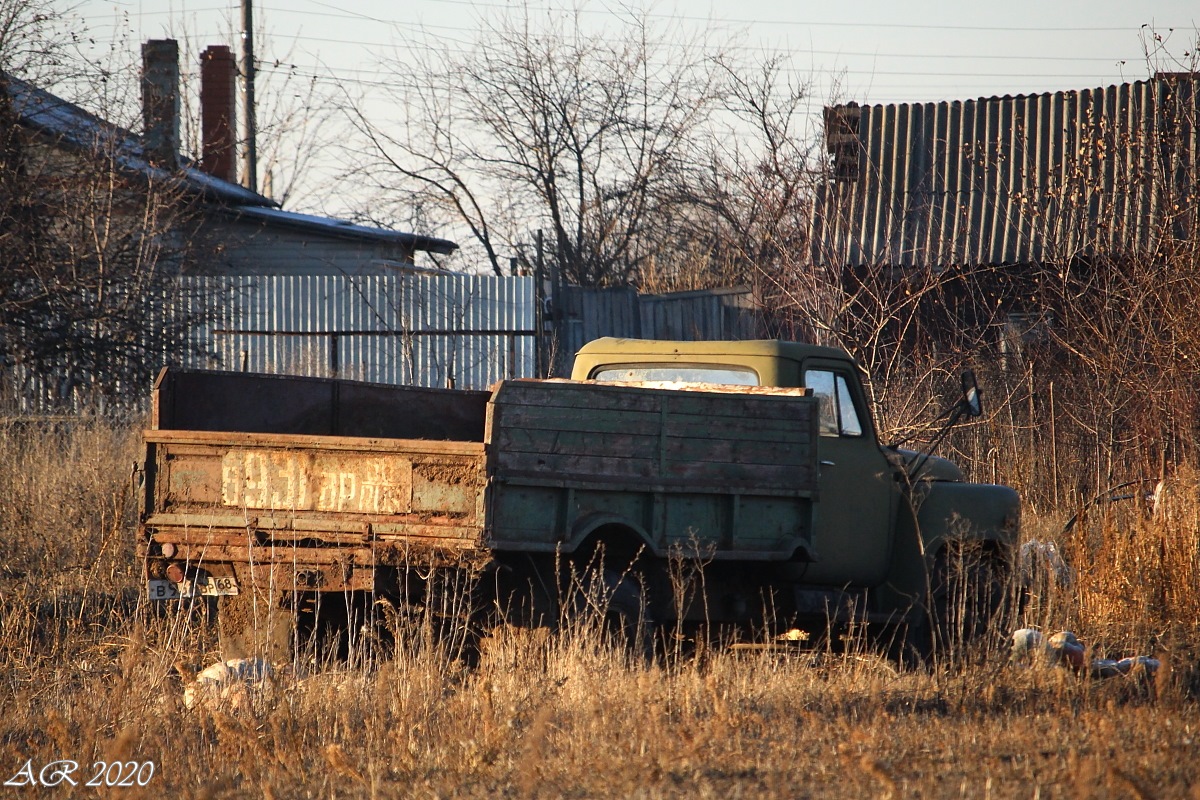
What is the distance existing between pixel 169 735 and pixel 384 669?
87 centimetres

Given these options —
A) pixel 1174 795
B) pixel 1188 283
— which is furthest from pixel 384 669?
pixel 1188 283

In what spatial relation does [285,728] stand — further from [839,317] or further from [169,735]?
[839,317]

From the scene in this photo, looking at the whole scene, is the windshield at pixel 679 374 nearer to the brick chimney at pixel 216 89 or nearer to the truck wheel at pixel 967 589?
the truck wheel at pixel 967 589

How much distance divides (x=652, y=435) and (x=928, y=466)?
2282mm

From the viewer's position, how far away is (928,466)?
7352 mm

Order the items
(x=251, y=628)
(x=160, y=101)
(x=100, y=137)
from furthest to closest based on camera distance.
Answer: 1. (x=160, y=101)
2. (x=100, y=137)
3. (x=251, y=628)

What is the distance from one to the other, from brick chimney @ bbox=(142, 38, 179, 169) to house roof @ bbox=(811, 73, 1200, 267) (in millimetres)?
8926

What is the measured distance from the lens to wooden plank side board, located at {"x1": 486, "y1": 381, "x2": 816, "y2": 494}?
564 centimetres

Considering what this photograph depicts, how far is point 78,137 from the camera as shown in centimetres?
1563

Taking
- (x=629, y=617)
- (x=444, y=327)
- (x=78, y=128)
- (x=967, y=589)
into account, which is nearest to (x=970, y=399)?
(x=967, y=589)

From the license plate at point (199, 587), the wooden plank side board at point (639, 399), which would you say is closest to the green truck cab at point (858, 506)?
the wooden plank side board at point (639, 399)

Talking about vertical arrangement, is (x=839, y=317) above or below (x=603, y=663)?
above

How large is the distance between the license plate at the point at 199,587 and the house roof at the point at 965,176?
9.09 m

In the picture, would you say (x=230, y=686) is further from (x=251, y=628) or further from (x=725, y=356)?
(x=725, y=356)
